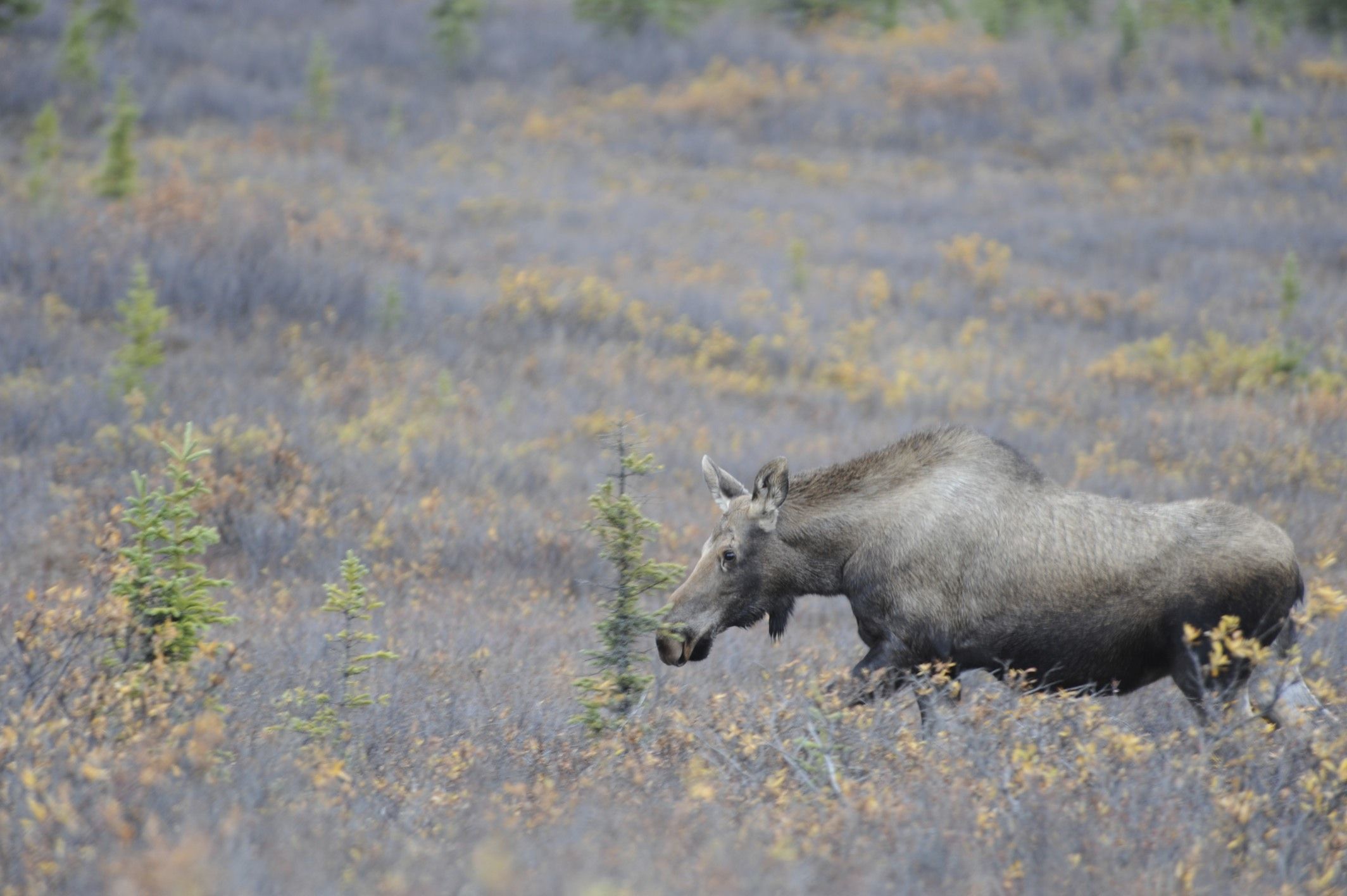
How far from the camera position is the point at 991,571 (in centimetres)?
624

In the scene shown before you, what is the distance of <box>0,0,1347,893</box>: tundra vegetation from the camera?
424 centimetres

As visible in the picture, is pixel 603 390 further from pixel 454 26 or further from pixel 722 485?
pixel 454 26

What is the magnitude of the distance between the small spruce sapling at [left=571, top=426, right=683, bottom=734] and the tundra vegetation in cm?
27

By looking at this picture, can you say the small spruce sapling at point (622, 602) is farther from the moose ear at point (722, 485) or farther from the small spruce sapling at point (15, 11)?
the small spruce sapling at point (15, 11)

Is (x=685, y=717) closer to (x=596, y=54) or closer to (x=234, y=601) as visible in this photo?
(x=234, y=601)

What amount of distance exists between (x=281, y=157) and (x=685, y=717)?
18242 millimetres

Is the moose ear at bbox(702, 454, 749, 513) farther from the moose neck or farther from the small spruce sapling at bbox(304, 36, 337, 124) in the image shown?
the small spruce sapling at bbox(304, 36, 337, 124)

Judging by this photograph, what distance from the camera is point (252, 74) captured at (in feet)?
85.7

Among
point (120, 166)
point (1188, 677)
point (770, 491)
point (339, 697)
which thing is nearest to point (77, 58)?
point (120, 166)

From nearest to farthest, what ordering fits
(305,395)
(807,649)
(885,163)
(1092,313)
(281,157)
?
(807,649) → (305,395) → (1092,313) → (281,157) → (885,163)

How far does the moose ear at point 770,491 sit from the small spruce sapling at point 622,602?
2.28ft

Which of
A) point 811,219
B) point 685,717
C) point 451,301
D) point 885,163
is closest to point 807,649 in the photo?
point 685,717

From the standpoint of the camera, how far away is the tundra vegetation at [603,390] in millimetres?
4238

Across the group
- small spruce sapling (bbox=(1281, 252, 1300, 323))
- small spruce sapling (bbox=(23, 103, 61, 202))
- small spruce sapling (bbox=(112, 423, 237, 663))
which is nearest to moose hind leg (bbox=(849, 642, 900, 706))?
small spruce sapling (bbox=(112, 423, 237, 663))
